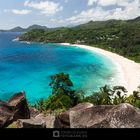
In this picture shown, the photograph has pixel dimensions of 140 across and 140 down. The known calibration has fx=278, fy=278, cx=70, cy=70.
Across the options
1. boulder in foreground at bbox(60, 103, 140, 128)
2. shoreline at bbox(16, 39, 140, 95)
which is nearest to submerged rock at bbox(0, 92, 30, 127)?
boulder in foreground at bbox(60, 103, 140, 128)

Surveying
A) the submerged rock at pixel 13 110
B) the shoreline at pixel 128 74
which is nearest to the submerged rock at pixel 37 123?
the submerged rock at pixel 13 110

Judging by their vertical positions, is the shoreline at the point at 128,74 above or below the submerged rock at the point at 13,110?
below

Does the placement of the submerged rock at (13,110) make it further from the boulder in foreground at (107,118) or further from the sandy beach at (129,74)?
the sandy beach at (129,74)

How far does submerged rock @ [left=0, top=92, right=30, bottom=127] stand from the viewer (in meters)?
9.54

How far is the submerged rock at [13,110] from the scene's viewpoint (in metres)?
9.54

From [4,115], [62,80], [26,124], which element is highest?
[26,124]
